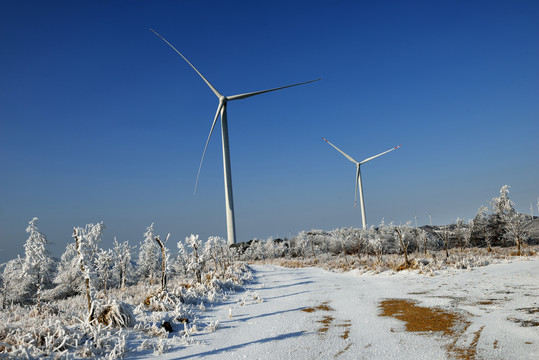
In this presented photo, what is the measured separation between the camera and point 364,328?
27.9 feet

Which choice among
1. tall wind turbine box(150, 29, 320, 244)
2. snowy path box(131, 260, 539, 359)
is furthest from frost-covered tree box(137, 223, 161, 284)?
snowy path box(131, 260, 539, 359)

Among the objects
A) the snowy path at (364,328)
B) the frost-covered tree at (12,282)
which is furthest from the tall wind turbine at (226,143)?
the snowy path at (364,328)

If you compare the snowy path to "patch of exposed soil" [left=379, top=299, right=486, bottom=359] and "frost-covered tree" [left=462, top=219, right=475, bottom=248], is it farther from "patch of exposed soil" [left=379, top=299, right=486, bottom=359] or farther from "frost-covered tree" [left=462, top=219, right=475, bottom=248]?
"frost-covered tree" [left=462, top=219, right=475, bottom=248]

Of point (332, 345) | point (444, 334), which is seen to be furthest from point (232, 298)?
point (444, 334)

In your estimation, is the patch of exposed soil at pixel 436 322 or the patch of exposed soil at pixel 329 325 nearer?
the patch of exposed soil at pixel 436 322

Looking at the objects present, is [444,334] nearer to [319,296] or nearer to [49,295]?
[319,296]

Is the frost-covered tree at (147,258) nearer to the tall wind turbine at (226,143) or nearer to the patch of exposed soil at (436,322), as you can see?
the tall wind turbine at (226,143)

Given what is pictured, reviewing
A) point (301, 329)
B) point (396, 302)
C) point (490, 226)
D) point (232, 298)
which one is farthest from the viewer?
point (490, 226)

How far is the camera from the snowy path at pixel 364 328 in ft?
21.9

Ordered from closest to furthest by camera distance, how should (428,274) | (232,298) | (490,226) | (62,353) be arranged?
(62,353), (232,298), (428,274), (490,226)

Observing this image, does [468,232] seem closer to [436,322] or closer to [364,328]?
[436,322]

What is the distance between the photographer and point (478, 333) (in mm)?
7410

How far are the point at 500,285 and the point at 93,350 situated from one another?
16120mm

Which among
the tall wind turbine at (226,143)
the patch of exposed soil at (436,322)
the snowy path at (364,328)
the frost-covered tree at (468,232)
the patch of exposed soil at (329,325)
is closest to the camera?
the patch of exposed soil at (436,322)
